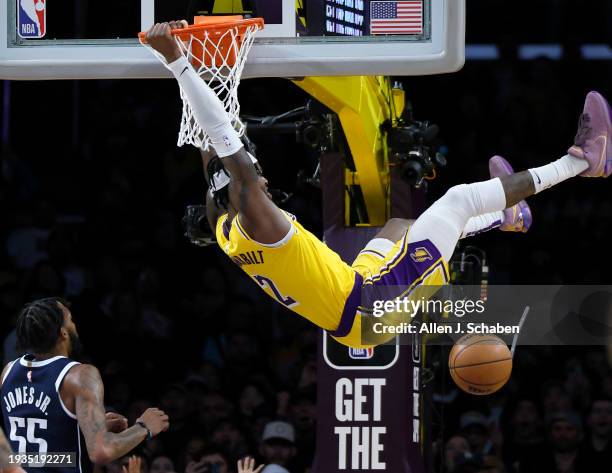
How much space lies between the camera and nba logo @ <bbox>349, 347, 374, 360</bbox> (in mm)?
7711

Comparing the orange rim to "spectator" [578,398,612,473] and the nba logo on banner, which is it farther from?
"spectator" [578,398,612,473]

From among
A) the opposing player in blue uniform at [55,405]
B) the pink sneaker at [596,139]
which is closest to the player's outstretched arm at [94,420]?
the opposing player in blue uniform at [55,405]

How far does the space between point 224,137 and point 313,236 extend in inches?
32.5

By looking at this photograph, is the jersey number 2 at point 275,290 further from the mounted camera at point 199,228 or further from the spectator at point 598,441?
A: the spectator at point 598,441

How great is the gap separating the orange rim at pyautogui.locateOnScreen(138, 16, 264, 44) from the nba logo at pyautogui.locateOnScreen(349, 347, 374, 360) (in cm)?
216

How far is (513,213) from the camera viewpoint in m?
7.88

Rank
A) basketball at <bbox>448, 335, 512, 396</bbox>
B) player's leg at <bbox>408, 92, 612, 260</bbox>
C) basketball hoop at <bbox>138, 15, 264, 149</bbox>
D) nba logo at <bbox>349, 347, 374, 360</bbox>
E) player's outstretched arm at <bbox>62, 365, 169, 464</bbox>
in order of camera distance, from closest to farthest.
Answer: player's outstretched arm at <bbox>62, 365, 169, 464</bbox> < basketball hoop at <bbox>138, 15, 264, 149</bbox> < player's leg at <bbox>408, 92, 612, 260</bbox> < basketball at <bbox>448, 335, 512, 396</bbox> < nba logo at <bbox>349, 347, 374, 360</bbox>

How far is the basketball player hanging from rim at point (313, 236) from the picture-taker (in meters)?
6.23

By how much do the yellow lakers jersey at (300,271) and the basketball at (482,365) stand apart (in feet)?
3.11

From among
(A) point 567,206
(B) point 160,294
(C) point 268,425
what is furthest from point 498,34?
(C) point 268,425

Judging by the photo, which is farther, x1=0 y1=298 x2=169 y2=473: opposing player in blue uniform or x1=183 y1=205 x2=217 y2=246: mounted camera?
x1=183 y1=205 x2=217 y2=246: mounted camera

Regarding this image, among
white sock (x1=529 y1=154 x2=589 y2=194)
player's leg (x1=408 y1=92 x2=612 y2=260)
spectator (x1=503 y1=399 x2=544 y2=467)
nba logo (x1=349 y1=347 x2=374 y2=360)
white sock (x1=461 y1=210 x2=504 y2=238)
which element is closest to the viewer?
player's leg (x1=408 y1=92 x2=612 y2=260)

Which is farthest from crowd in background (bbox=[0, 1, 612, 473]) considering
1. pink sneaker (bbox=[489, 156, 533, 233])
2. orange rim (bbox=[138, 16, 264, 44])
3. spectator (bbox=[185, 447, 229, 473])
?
orange rim (bbox=[138, 16, 264, 44])

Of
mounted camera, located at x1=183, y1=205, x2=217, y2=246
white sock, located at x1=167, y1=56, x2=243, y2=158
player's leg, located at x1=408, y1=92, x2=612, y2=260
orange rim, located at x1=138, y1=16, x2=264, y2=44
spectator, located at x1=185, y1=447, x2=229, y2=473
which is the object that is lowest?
spectator, located at x1=185, y1=447, x2=229, y2=473
